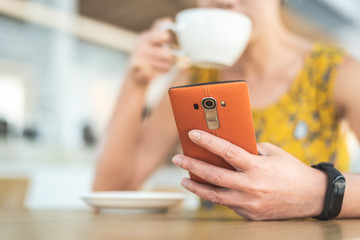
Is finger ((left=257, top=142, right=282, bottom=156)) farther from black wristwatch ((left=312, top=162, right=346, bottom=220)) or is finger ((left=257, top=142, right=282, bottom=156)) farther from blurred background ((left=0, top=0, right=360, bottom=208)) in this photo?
blurred background ((left=0, top=0, right=360, bottom=208))

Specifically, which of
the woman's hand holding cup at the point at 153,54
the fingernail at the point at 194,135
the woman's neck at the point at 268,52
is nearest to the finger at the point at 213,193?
the fingernail at the point at 194,135

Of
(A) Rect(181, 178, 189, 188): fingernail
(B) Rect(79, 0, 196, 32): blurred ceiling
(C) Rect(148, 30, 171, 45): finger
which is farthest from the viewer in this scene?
(B) Rect(79, 0, 196, 32): blurred ceiling

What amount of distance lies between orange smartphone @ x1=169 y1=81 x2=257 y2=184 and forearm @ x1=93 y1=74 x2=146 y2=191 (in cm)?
65

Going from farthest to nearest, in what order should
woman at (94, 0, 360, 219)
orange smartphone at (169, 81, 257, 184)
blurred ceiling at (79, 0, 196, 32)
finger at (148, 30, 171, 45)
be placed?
blurred ceiling at (79, 0, 196, 32)
woman at (94, 0, 360, 219)
finger at (148, 30, 171, 45)
orange smartphone at (169, 81, 257, 184)

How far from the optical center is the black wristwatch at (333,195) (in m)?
0.58

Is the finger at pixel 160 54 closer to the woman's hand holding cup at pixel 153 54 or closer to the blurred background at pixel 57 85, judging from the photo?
the woman's hand holding cup at pixel 153 54

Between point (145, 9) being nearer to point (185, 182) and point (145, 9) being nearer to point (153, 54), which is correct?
Answer: point (153, 54)

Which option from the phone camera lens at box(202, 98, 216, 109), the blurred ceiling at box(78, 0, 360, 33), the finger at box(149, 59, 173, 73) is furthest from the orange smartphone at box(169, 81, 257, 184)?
the blurred ceiling at box(78, 0, 360, 33)

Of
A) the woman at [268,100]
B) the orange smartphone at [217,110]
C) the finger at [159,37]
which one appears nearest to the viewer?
→ the orange smartphone at [217,110]

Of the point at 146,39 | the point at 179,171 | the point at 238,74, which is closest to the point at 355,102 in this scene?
the point at 238,74

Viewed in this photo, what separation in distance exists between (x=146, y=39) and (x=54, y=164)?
207cm

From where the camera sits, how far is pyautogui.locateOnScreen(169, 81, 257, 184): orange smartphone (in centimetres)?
50

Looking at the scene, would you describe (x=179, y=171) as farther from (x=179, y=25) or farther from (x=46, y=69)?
(x=179, y=25)

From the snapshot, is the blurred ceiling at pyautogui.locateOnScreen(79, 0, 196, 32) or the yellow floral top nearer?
the yellow floral top
